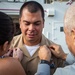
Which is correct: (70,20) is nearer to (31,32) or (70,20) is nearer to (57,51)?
(57,51)

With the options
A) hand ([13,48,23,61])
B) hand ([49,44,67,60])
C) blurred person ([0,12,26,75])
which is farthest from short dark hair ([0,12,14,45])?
hand ([49,44,67,60])

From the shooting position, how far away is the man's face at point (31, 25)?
82.2 inches

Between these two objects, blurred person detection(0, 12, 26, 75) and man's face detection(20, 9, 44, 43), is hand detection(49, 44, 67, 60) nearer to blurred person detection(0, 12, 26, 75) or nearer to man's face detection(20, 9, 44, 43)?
man's face detection(20, 9, 44, 43)

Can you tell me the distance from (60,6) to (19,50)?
396 inches

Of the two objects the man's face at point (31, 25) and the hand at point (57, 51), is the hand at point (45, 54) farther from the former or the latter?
the man's face at point (31, 25)

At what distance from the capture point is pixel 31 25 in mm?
2102

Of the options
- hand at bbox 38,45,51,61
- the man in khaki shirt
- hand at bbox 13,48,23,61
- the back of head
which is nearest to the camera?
the back of head

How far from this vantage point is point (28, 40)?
2.10m

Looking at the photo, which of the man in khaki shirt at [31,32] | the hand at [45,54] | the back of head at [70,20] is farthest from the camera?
the man in khaki shirt at [31,32]

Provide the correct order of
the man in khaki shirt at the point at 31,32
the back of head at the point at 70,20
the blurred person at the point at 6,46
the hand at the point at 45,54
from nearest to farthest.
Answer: the back of head at the point at 70,20
the blurred person at the point at 6,46
the hand at the point at 45,54
the man in khaki shirt at the point at 31,32

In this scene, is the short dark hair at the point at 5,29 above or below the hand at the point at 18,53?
above

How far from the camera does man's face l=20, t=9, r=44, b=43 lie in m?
2.09

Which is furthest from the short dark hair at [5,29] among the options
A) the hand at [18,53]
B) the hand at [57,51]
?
the hand at [57,51]

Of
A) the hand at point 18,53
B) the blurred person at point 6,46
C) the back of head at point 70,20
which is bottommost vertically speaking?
the hand at point 18,53
